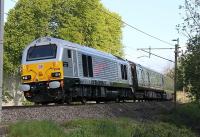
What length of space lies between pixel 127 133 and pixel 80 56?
9708 millimetres

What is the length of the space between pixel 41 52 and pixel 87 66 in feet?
9.79

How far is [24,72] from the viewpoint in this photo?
77.5 feet

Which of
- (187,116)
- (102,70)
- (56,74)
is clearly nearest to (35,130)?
(56,74)

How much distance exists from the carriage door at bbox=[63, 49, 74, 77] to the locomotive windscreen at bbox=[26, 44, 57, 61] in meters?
0.54

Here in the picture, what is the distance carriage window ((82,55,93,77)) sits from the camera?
→ 83.0 feet

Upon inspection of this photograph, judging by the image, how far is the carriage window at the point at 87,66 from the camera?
996 inches

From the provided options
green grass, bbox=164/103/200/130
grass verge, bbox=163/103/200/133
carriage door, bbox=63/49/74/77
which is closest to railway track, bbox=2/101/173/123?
carriage door, bbox=63/49/74/77

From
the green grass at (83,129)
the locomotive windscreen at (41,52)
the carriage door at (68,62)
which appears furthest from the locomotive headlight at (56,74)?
the green grass at (83,129)

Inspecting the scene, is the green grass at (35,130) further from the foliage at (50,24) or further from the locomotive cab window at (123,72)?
the foliage at (50,24)

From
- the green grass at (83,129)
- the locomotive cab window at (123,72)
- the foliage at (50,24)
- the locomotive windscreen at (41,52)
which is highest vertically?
the foliage at (50,24)

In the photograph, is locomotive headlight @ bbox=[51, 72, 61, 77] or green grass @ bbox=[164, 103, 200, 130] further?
green grass @ bbox=[164, 103, 200, 130]

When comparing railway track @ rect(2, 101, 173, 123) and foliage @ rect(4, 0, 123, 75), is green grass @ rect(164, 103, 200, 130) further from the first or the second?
foliage @ rect(4, 0, 123, 75)

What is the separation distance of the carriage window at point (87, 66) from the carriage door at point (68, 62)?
1498 millimetres

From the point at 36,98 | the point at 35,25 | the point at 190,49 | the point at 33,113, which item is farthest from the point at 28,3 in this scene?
the point at 33,113
